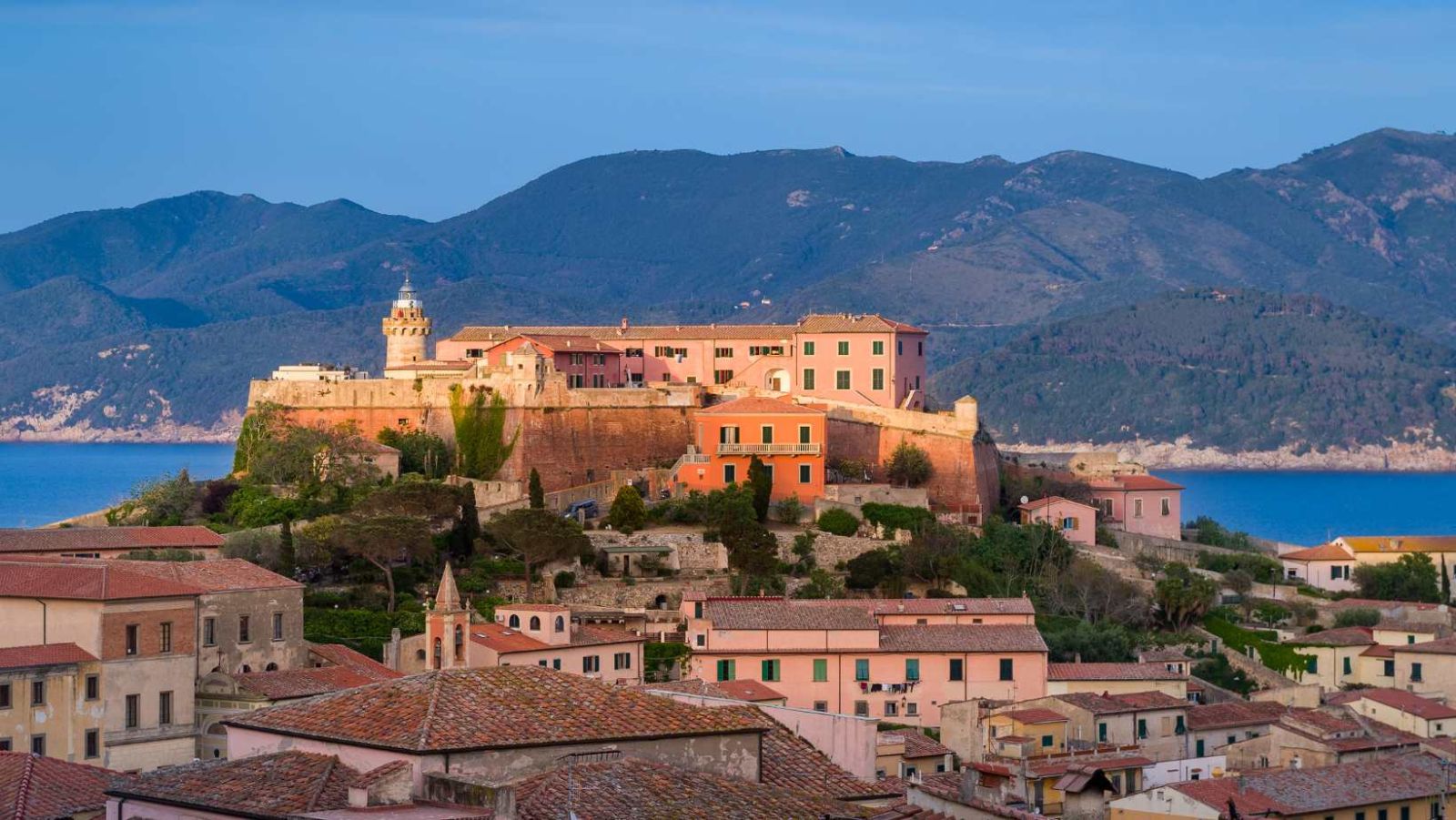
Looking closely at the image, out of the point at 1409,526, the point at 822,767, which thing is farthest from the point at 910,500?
the point at 1409,526

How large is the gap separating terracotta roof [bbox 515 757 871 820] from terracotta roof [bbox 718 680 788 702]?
20570mm

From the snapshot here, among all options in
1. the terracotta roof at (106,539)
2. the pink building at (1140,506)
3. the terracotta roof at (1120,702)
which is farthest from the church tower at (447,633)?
the pink building at (1140,506)

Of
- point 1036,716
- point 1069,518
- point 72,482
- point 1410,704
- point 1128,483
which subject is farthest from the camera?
point 72,482

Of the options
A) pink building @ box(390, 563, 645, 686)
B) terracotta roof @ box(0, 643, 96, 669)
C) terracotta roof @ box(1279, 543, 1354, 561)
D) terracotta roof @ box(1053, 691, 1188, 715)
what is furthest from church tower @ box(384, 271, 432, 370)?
terracotta roof @ box(0, 643, 96, 669)

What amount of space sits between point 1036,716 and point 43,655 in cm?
1652

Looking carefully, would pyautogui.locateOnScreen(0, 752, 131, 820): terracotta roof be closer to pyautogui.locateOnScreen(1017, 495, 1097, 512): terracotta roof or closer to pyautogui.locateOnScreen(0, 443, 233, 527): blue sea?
pyautogui.locateOnScreen(1017, 495, 1097, 512): terracotta roof

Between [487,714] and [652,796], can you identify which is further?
[487,714]

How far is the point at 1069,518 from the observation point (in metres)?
62.2

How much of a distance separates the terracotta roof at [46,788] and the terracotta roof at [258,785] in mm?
5291

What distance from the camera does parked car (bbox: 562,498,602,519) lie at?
57656mm

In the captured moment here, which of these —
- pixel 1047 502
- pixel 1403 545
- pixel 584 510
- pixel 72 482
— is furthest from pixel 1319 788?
pixel 72 482

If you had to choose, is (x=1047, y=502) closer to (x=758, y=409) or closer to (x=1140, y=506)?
(x=1140, y=506)

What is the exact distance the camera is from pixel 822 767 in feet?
65.2

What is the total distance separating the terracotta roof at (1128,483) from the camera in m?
67.4
